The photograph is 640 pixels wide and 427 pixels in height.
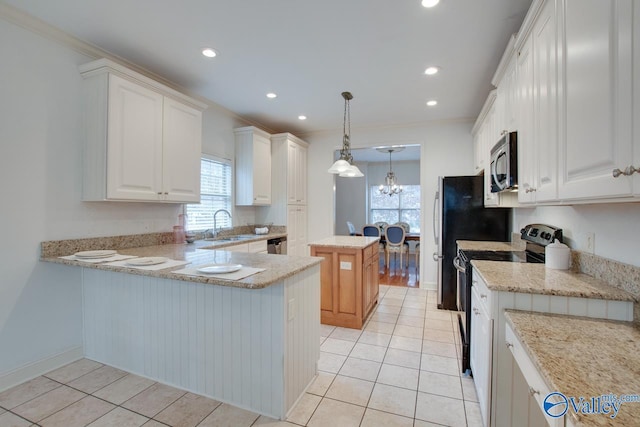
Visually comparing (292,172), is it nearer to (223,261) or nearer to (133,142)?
(133,142)

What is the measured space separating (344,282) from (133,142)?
2410mm

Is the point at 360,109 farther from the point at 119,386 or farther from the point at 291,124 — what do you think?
the point at 119,386

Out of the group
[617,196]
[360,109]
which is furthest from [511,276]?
[360,109]

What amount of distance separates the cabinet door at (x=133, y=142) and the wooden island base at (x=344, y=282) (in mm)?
1755

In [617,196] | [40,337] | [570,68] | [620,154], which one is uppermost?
[570,68]

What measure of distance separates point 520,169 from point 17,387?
3.83m

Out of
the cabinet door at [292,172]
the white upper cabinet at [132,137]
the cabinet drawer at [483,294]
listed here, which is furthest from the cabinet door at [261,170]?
the cabinet drawer at [483,294]

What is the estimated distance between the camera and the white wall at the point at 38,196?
2072 millimetres

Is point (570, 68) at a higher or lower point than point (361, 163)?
lower

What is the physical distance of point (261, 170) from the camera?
4461mm

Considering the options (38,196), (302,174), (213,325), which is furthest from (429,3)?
(302,174)

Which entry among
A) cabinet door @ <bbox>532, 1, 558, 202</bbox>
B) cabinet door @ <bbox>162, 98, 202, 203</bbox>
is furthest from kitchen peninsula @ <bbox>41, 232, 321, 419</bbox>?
cabinet door @ <bbox>532, 1, 558, 202</bbox>

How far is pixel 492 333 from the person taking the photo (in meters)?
1.48

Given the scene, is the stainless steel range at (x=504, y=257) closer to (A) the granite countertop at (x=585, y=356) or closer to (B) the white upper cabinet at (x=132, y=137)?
(A) the granite countertop at (x=585, y=356)
